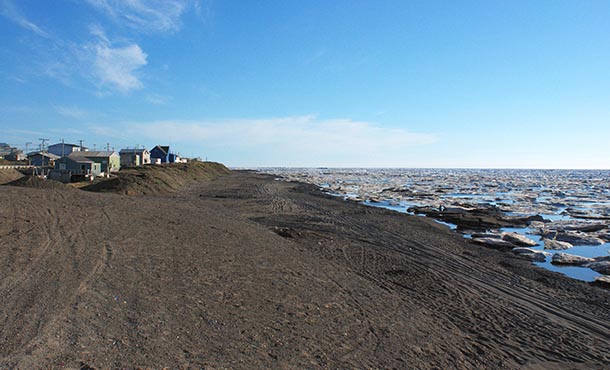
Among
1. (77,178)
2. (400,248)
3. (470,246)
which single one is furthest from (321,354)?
(77,178)

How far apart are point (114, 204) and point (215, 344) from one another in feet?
54.5

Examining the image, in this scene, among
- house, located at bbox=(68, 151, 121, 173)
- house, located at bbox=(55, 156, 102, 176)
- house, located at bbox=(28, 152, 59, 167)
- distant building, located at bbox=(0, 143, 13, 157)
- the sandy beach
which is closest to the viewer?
the sandy beach

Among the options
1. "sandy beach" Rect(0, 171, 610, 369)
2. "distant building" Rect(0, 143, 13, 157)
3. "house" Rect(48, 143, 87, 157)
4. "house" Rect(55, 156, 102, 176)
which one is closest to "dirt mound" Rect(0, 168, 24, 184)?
"house" Rect(55, 156, 102, 176)

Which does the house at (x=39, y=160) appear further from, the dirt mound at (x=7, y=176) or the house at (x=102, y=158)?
the dirt mound at (x=7, y=176)

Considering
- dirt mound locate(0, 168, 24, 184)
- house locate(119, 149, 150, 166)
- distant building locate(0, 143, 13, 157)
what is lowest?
dirt mound locate(0, 168, 24, 184)

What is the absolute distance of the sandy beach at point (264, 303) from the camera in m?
6.40

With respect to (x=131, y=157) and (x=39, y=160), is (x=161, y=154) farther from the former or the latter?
(x=39, y=160)

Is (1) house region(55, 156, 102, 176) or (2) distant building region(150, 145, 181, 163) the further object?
(2) distant building region(150, 145, 181, 163)

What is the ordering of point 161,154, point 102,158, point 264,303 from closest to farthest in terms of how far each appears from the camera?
point 264,303, point 102,158, point 161,154

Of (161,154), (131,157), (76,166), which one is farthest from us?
(161,154)

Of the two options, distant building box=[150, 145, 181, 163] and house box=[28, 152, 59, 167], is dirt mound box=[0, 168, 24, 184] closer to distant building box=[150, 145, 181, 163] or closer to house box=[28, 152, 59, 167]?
house box=[28, 152, 59, 167]

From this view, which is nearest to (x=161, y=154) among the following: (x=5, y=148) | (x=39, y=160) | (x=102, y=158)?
(x=39, y=160)

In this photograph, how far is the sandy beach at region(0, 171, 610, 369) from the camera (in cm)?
640

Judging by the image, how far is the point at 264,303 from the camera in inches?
347
